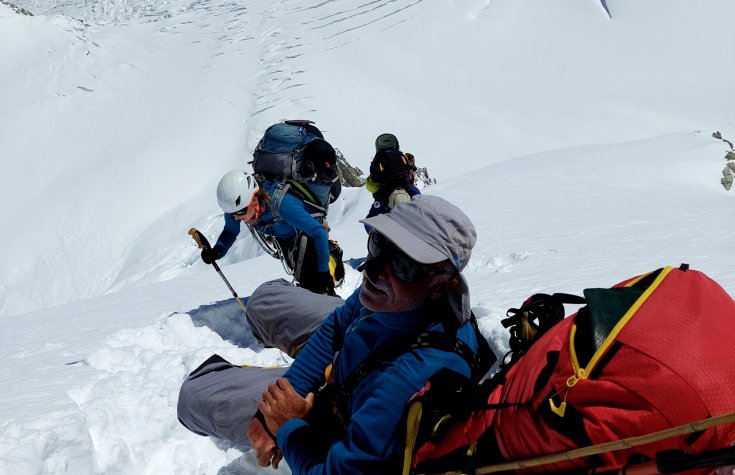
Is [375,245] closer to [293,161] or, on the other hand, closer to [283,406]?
[283,406]

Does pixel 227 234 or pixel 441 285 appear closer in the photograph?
pixel 441 285

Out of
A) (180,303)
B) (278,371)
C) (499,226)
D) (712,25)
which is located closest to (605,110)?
(712,25)

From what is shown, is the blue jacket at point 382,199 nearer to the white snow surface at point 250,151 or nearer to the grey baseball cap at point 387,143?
the grey baseball cap at point 387,143

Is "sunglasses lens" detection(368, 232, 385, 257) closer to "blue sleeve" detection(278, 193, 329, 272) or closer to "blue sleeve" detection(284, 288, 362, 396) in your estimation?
"blue sleeve" detection(284, 288, 362, 396)

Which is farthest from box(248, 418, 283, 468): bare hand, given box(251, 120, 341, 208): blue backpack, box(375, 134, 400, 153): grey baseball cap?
box(375, 134, 400, 153): grey baseball cap

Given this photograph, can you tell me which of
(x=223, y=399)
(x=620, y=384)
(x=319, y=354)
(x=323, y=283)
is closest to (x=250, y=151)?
(x=323, y=283)

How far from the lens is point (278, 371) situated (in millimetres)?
3223

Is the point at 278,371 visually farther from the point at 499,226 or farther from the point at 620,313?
the point at 499,226

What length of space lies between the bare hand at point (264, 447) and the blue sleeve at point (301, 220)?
76.4 inches

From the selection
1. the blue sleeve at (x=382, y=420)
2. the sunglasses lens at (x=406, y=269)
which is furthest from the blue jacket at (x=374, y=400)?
the sunglasses lens at (x=406, y=269)

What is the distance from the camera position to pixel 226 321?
204 inches

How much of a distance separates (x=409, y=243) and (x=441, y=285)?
0.65 feet

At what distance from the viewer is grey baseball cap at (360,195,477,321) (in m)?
2.06

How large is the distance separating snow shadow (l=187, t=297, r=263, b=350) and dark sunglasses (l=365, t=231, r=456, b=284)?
9.44 ft
